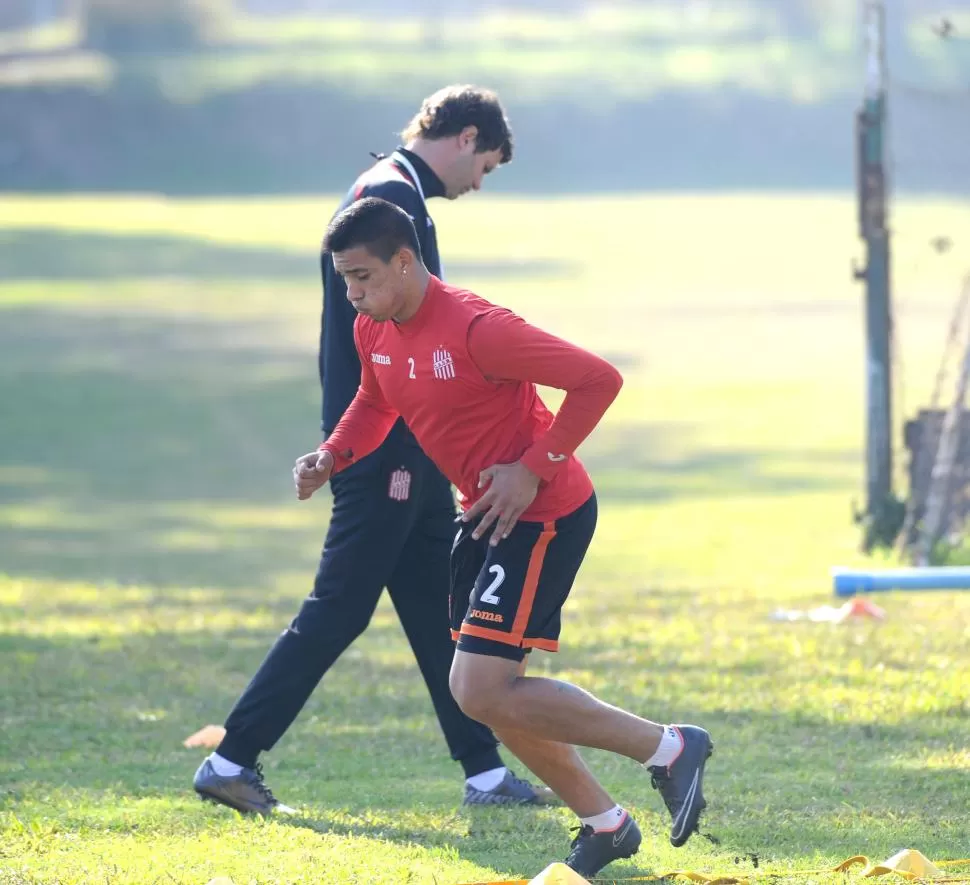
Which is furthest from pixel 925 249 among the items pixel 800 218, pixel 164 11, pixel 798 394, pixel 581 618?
pixel 164 11

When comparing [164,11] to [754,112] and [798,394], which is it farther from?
[798,394]

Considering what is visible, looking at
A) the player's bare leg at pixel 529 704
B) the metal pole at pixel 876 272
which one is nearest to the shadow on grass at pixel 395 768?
the player's bare leg at pixel 529 704

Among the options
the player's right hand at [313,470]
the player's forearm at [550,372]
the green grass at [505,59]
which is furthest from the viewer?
the green grass at [505,59]

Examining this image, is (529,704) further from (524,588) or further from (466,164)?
(466,164)

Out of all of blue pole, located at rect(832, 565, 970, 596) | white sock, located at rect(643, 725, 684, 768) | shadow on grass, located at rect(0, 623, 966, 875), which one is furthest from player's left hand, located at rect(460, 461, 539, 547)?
blue pole, located at rect(832, 565, 970, 596)

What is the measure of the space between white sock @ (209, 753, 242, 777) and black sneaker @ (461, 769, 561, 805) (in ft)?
2.36

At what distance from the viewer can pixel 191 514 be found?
16.6 metres

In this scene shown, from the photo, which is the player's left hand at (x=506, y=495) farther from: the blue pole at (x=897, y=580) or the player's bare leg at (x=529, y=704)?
the blue pole at (x=897, y=580)

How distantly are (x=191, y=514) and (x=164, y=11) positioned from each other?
69134 millimetres

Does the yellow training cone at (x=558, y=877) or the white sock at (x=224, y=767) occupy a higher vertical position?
the yellow training cone at (x=558, y=877)

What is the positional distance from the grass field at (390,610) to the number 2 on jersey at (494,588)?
0.72 meters

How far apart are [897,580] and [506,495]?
195 inches

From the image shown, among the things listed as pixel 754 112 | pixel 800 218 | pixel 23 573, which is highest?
pixel 754 112

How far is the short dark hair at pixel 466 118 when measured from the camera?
239 inches
